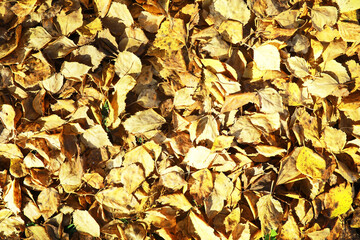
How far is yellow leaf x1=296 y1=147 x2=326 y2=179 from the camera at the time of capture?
0.92 m

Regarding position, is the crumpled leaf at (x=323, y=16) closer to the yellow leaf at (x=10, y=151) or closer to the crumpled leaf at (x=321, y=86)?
the crumpled leaf at (x=321, y=86)

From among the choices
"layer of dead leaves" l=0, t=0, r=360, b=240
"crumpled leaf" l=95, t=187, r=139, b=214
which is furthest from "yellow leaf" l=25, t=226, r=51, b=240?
"crumpled leaf" l=95, t=187, r=139, b=214

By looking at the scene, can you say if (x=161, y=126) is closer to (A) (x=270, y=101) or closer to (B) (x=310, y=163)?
(A) (x=270, y=101)

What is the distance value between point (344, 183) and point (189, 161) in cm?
45

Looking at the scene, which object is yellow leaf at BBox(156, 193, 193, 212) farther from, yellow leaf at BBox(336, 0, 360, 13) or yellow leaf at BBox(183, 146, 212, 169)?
yellow leaf at BBox(336, 0, 360, 13)

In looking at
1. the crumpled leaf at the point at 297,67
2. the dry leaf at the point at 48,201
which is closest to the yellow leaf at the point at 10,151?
the dry leaf at the point at 48,201

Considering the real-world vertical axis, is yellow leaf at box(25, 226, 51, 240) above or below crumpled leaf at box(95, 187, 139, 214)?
below

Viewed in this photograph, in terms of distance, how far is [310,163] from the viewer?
924 mm

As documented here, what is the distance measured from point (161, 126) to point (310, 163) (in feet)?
1.36

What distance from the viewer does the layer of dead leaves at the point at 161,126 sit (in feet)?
2.96

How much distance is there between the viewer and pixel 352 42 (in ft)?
3.38

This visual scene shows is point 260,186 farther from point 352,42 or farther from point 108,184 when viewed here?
point 352,42

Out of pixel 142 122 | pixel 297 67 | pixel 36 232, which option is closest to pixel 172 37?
pixel 142 122

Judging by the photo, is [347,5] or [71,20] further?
[347,5]
